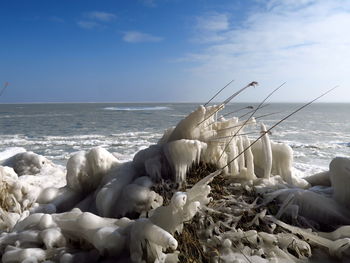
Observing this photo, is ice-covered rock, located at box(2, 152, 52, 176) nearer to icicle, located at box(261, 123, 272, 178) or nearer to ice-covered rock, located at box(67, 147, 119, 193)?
ice-covered rock, located at box(67, 147, 119, 193)

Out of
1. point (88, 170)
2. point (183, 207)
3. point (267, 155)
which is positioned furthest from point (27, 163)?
point (183, 207)

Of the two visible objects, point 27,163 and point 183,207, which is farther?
point 27,163

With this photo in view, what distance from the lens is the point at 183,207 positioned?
2035 millimetres

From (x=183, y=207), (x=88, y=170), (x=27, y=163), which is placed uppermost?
(x=183, y=207)

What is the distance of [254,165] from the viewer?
3.90 m

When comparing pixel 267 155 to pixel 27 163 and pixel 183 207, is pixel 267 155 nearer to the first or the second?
pixel 183 207

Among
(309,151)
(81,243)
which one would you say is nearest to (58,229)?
(81,243)

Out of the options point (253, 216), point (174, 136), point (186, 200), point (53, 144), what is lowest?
point (53, 144)

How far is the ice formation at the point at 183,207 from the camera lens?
2150 millimetres

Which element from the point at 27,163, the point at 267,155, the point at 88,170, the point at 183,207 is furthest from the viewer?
the point at 27,163

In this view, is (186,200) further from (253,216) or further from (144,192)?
(144,192)

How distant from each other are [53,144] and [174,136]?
15.6m

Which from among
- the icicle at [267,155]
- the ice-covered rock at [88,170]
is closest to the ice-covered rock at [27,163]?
the ice-covered rock at [88,170]

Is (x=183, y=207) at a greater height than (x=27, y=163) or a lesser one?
greater
